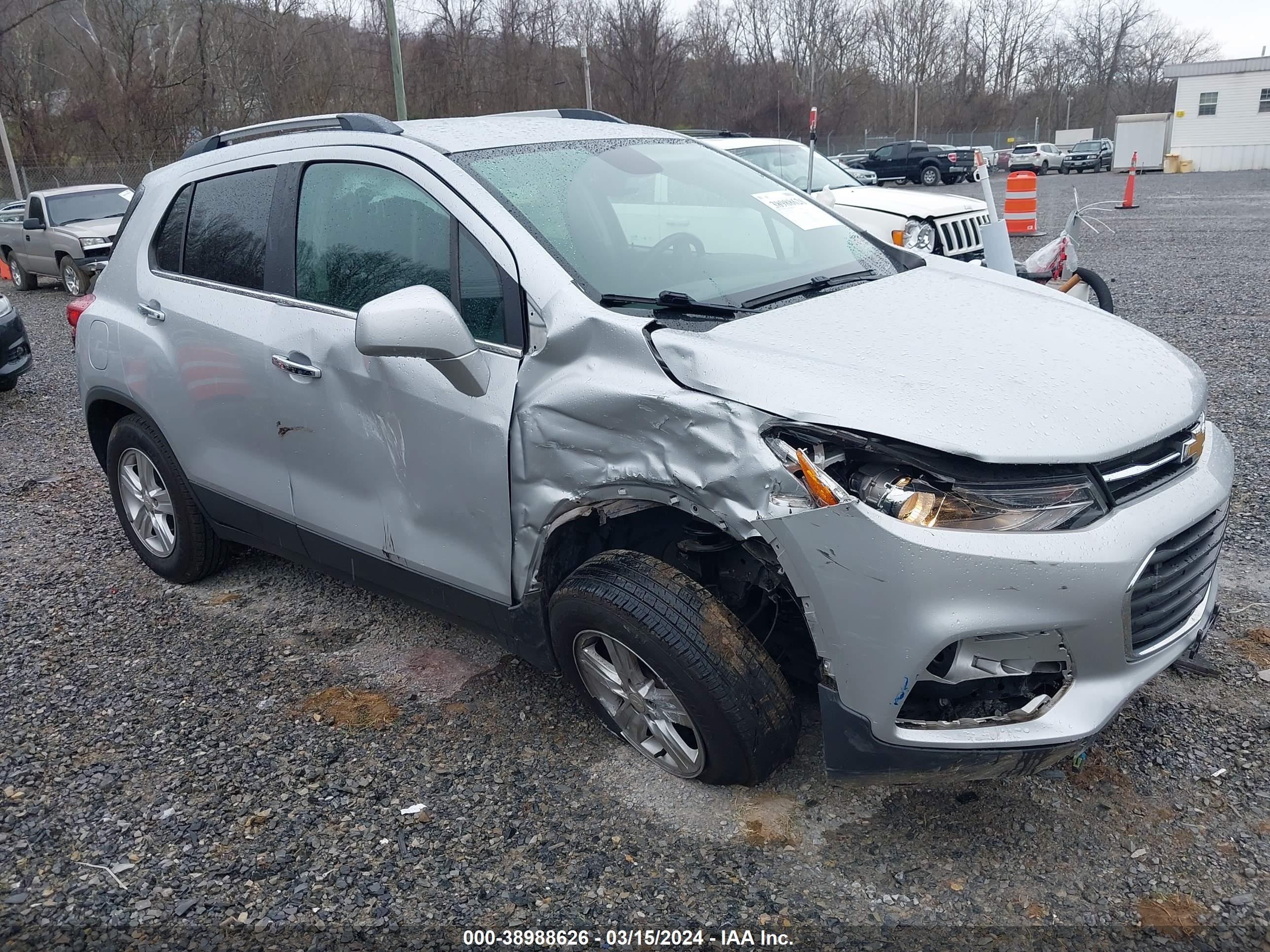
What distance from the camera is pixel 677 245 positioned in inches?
124

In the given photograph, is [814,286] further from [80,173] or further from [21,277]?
[80,173]

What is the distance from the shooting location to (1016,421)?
2.22 meters

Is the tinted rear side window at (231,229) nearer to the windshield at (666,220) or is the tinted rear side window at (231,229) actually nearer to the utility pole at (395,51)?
the windshield at (666,220)

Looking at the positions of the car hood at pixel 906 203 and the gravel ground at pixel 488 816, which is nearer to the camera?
the gravel ground at pixel 488 816

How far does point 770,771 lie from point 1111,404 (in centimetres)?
130

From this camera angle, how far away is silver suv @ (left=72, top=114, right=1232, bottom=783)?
2189mm

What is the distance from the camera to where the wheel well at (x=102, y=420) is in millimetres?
4375

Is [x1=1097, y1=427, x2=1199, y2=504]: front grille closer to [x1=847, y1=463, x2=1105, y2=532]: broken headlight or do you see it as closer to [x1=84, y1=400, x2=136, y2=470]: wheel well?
[x1=847, y1=463, x2=1105, y2=532]: broken headlight

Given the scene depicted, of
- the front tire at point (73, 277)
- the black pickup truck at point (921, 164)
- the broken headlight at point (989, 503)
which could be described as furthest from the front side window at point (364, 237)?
the black pickup truck at point (921, 164)

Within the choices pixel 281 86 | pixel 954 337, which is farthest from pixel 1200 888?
pixel 281 86

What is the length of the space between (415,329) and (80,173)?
38.0 meters

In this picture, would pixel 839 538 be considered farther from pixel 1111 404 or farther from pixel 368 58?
pixel 368 58

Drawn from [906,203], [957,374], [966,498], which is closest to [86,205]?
[906,203]

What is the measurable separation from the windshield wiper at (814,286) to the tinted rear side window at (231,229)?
1.85 metres
